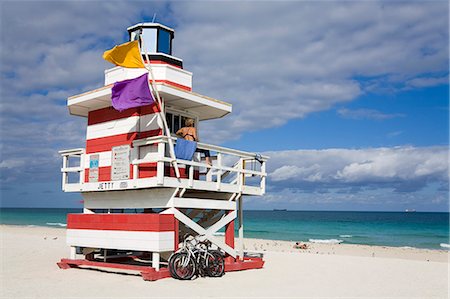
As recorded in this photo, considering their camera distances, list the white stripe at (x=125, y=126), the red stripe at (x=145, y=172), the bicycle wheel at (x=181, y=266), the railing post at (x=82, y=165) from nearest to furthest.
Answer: the bicycle wheel at (x=181, y=266) → the red stripe at (x=145, y=172) → the white stripe at (x=125, y=126) → the railing post at (x=82, y=165)

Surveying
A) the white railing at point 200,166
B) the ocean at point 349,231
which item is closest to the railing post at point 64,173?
the white railing at point 200,166

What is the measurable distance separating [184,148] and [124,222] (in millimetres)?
2315

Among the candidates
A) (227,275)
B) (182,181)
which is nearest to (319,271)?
(227,275)

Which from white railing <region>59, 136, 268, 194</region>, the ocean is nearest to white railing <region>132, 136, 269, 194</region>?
white railing <region>59, 136, 268, 194</region>

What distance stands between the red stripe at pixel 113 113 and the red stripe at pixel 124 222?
2.72m

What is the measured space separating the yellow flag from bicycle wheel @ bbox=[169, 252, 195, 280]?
4.71 meters

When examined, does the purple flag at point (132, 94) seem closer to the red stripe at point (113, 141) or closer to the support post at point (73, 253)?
the red stripe at point (113, 141)

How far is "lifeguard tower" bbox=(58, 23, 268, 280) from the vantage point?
11.6m

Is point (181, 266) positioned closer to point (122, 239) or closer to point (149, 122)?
point (122, 239)

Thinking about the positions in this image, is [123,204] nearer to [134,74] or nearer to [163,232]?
[163,232]

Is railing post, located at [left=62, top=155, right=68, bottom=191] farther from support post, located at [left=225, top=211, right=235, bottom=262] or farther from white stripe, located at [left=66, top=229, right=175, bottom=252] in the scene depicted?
support post, located at [left=225, top=211, right=235, bottom=262]

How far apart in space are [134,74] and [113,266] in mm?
5115

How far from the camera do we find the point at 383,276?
44.3 ft

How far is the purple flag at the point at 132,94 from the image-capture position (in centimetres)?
1178
